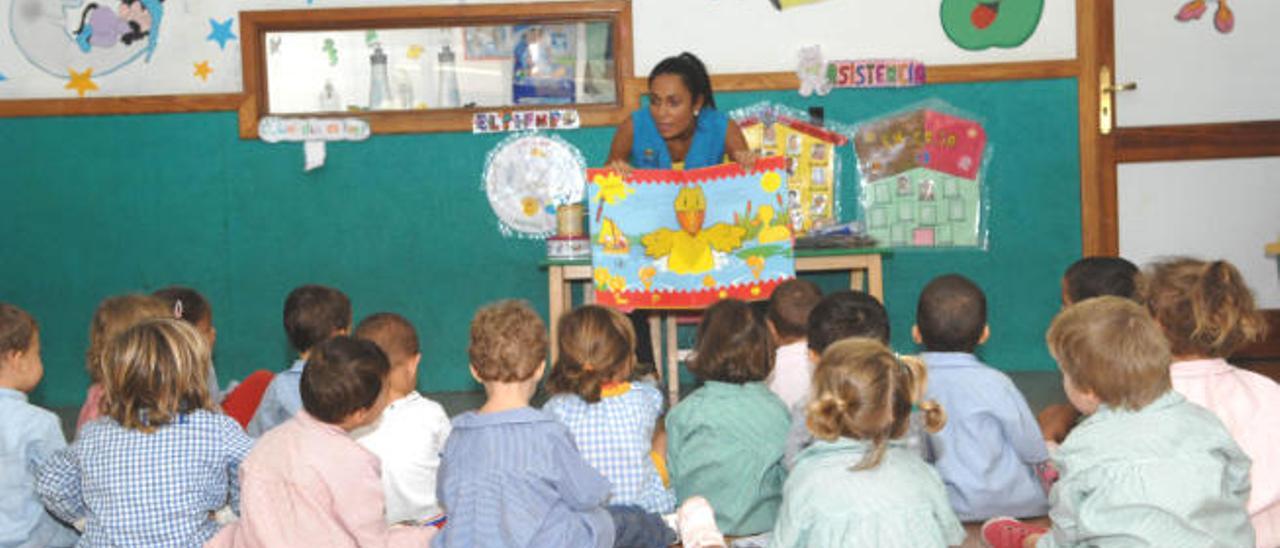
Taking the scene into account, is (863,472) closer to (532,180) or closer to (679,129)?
(679,129)

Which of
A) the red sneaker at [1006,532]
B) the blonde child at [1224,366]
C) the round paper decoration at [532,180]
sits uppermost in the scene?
the round paper decoration at [532,180]

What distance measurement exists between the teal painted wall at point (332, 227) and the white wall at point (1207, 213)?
0.29 m

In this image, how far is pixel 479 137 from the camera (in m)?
5.94

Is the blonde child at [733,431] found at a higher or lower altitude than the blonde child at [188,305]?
lower

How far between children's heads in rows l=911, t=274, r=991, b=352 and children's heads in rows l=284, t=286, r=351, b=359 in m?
1.56

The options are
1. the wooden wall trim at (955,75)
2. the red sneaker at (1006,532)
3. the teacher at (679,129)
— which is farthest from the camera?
the wooden wall trim at (955,75)

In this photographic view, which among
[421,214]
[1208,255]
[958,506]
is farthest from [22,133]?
[1208,255]

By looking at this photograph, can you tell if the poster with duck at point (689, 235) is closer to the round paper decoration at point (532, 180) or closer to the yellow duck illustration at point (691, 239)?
the yellow duck illustration at point (691, 239)

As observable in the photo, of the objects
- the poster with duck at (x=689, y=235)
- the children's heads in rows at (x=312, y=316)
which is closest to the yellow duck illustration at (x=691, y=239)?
the poster with duck at (x=689, y=235)

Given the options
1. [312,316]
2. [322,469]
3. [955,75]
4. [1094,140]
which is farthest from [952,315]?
[1094,140]

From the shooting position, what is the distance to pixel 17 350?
3.20m

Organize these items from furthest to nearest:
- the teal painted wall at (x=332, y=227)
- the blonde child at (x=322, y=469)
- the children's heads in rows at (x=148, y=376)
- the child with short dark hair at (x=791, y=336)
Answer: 1. the teal painted wall at (x=332, y=227)
2. the child with short dark hair at (x=791, y=336)
3. the children's heads in rows at (x=148, y=376)
4. the blonde child at (x=322, y=469)

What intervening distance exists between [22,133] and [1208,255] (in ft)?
17.5

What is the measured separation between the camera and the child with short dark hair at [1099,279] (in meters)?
3.71
